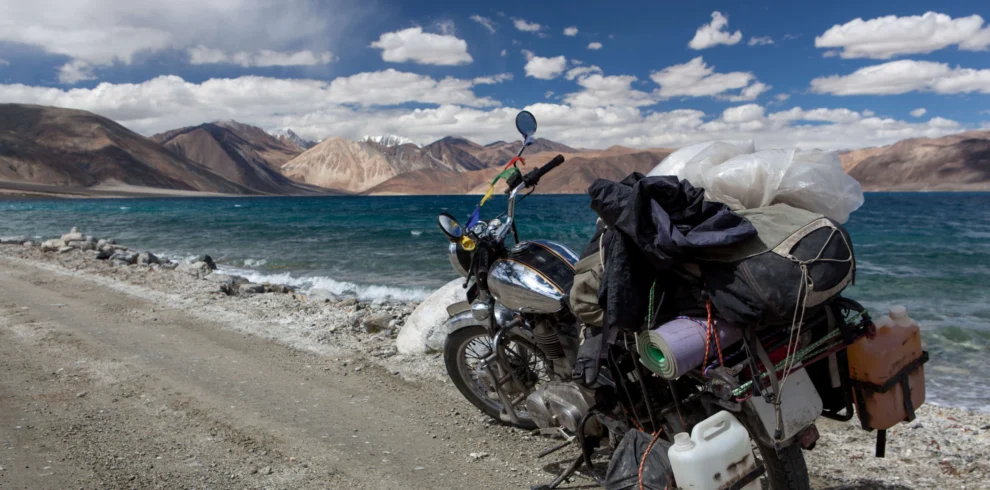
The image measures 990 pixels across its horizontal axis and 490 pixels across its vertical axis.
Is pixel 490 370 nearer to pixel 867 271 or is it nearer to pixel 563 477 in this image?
pixel 563 477

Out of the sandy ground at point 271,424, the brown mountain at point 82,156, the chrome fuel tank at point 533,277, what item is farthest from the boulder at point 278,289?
the brown mountain at point 82,156

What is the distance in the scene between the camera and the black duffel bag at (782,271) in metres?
2.27

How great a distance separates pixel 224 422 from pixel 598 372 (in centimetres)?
275

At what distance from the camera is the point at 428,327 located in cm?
622

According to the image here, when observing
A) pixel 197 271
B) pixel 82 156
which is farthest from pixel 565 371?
pixel 82 156

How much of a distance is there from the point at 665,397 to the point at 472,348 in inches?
71.0

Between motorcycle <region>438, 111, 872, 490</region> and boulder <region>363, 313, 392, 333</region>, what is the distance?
8.62ft

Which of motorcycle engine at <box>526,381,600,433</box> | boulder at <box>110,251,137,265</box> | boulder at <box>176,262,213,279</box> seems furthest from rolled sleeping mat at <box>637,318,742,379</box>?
boulder at <box>110,251,137,265</box>

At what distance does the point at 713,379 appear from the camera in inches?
99.0

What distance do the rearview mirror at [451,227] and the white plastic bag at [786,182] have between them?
4.87ft

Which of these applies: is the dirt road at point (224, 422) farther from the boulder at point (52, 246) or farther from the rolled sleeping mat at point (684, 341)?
the boulder at point (52, 246)

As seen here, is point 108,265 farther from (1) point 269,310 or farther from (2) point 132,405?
(2) point 132,405

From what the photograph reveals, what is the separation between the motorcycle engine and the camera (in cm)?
337

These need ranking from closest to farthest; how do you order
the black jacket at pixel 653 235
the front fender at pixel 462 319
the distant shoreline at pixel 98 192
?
the black jacket at pixel 653 235
the front fender at pixel 462 319
the distant shoreline at pixel 98 192
